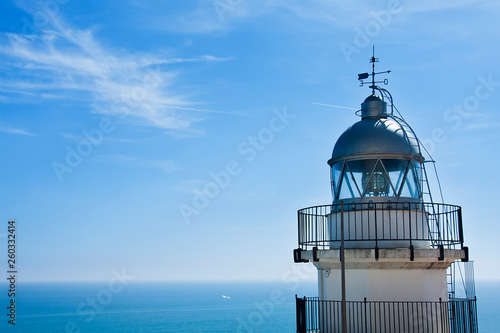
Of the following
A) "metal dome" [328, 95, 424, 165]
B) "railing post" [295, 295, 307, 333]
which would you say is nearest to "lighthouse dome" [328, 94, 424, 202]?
"metal dome" [328, 95, 424, 165]

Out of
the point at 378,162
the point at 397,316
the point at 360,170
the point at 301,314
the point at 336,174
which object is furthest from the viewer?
the point at 336,174

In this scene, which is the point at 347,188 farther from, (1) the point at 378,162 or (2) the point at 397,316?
(2) the point at 397,316

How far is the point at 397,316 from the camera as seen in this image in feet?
39.3

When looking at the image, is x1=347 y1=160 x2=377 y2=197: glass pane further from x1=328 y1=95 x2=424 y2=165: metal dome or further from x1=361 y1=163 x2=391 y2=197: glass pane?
x1=328 y1=95 x2=424 y2=165: metal dome

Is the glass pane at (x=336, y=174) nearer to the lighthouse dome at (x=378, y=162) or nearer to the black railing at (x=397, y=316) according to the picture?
the lighthouse dome at (x=378, y=162)

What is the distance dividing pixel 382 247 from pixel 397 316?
5.11ft

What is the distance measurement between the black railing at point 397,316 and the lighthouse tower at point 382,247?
0.02 metres

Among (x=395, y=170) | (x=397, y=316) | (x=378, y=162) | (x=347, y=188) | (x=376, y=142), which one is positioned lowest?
(x=397, y=316)

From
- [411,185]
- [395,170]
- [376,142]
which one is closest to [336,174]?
[376,142]

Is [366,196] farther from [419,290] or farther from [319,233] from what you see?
[419,290]

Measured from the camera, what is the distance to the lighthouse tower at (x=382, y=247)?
1206cm

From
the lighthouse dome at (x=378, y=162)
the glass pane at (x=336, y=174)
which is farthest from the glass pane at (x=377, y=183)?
the glass pane at (x=336, y=174)

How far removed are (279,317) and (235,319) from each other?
39.5ft

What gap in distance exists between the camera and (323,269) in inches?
519
